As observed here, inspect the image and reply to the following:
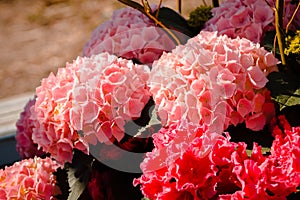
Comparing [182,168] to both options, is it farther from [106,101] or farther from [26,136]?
[26,136]

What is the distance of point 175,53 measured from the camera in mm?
1229

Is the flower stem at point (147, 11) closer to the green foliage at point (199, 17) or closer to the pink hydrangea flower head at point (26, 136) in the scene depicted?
the green foliage at point (199, 17)

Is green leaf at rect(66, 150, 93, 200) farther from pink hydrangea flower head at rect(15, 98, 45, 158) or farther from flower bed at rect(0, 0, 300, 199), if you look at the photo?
pink hydrangea flower head at rect(15, 98, 45, 158)

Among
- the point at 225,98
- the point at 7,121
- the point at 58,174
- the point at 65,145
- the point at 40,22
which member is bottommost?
the point at 40,22

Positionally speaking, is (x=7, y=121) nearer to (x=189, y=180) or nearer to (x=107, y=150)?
(x=107, y=150)

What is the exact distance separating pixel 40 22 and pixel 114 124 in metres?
2.77

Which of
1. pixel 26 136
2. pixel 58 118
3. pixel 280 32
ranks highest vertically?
pixel 280 32

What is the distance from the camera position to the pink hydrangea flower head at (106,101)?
1.22m

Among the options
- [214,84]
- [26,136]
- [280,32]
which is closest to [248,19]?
[280,32]

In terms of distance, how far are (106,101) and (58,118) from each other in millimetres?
104

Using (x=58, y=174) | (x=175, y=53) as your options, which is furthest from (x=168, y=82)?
(x=58, y=174)

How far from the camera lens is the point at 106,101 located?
122cm

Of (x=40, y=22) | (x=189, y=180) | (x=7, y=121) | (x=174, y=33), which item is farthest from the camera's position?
(x=40, y=22)

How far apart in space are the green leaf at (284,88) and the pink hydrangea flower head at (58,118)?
Result: 0.35m
